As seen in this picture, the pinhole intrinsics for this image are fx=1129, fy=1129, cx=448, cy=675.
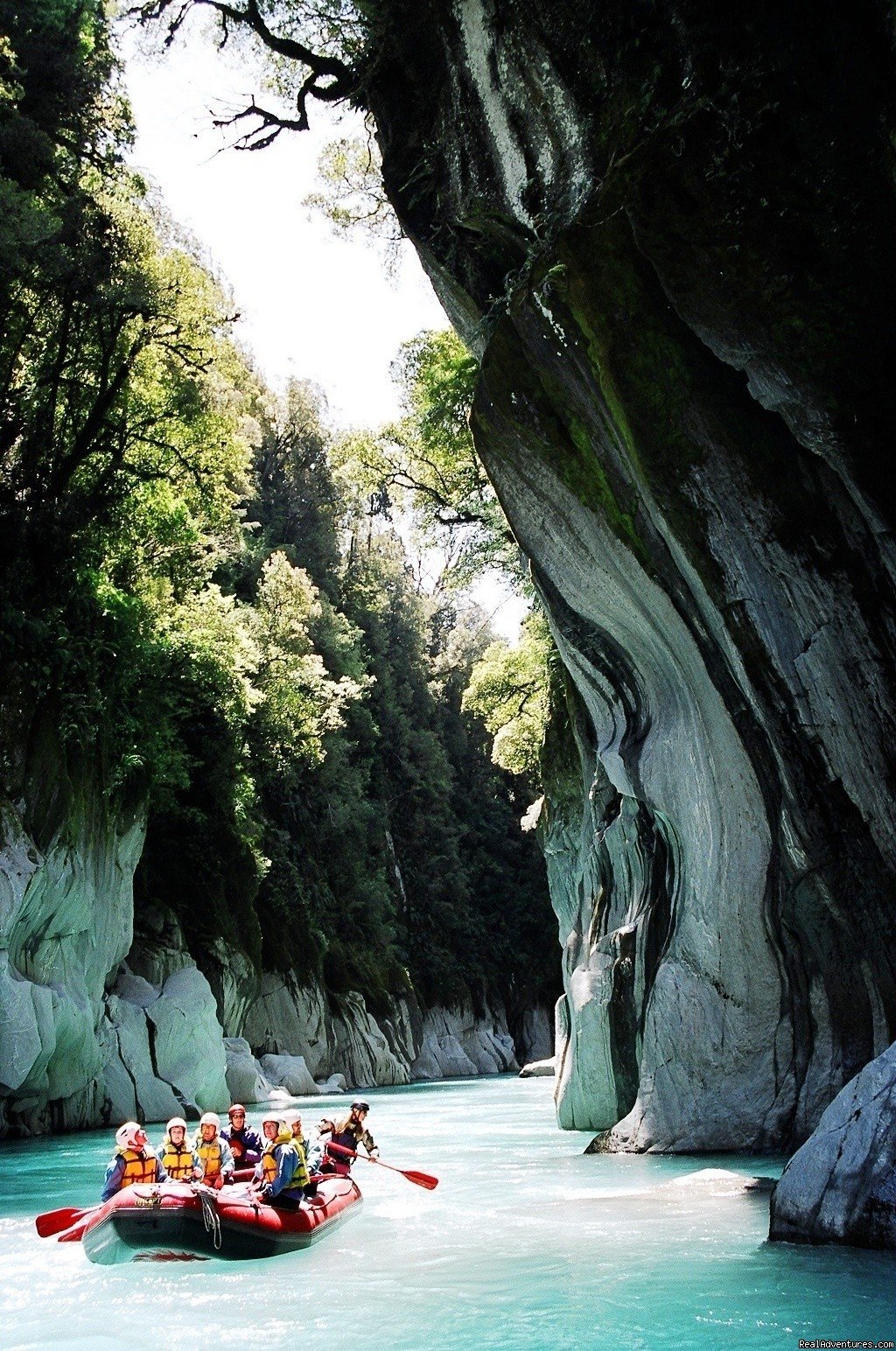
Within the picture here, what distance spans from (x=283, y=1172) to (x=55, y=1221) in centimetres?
171

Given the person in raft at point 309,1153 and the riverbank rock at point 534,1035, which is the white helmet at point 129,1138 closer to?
the person in raft at point 309,1153

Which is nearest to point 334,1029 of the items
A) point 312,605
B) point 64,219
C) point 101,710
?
point 312,605

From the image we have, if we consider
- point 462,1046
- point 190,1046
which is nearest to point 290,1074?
point 190,1046

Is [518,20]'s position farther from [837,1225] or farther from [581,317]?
[837,1225]

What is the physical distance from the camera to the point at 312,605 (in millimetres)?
35531

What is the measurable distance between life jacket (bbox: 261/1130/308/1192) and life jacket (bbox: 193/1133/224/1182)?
0.61m

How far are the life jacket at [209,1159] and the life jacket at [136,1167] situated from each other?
1.89 feet

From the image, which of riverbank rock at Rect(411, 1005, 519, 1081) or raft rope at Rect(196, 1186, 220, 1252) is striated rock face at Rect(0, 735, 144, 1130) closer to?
raft rope at Rect(196, 1186, 220, 1252)

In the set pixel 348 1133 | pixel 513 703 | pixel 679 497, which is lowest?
pixel 348 1133

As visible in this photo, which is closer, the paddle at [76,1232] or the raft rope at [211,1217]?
the raft rope at [211,1217]

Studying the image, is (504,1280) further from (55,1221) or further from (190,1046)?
(190,1046)

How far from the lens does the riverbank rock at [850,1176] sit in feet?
22.7

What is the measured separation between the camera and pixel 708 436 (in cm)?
980

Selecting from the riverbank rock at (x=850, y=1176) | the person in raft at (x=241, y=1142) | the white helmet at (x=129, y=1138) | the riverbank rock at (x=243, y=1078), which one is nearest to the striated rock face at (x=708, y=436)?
the riverbank rock at (x=850, y=1176)
